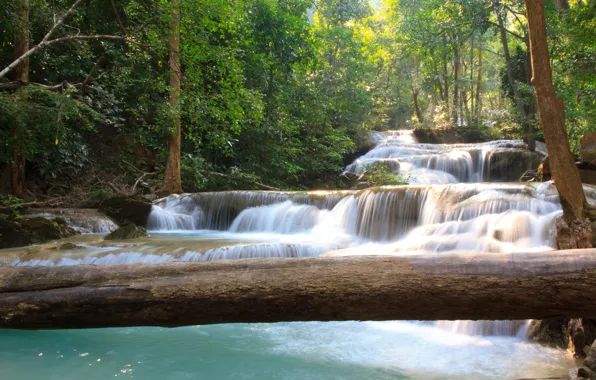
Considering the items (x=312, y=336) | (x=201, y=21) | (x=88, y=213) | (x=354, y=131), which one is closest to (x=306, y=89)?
(x=354, y=131)

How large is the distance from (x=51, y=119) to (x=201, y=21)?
4807 mm

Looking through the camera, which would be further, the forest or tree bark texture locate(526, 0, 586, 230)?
tree bark texture locate(526, 0, 586, 230)

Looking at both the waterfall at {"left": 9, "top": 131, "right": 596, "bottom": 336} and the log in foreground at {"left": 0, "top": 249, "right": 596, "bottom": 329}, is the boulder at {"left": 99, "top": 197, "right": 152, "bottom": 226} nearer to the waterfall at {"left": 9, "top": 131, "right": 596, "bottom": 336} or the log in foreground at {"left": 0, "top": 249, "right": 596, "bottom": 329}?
the waterfall at {"left": 9, "top": 131, "right": 596, "bottom": 336}

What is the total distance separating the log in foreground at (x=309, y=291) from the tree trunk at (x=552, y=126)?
11.9ft

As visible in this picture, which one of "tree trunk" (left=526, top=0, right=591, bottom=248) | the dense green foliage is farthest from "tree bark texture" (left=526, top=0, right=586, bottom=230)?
the dense green foliage

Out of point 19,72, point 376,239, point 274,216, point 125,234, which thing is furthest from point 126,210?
point 376,239

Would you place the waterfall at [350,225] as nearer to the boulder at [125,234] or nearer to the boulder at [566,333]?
the boulder at [566,333]

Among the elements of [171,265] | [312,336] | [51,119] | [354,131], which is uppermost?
[354,131]

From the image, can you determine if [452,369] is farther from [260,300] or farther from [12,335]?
[12,335]

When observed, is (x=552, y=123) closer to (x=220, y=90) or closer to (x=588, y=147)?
(x=588, y=147)

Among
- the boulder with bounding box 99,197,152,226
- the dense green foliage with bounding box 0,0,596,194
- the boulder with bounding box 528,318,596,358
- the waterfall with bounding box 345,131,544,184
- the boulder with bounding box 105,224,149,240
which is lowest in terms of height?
the boulder with bounding box 528,318,596,358

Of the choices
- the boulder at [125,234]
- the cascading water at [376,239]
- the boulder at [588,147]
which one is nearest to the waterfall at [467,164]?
the cascading water at [376,239]

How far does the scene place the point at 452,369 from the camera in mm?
4035

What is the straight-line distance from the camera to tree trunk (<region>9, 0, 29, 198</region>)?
28.7 feet
